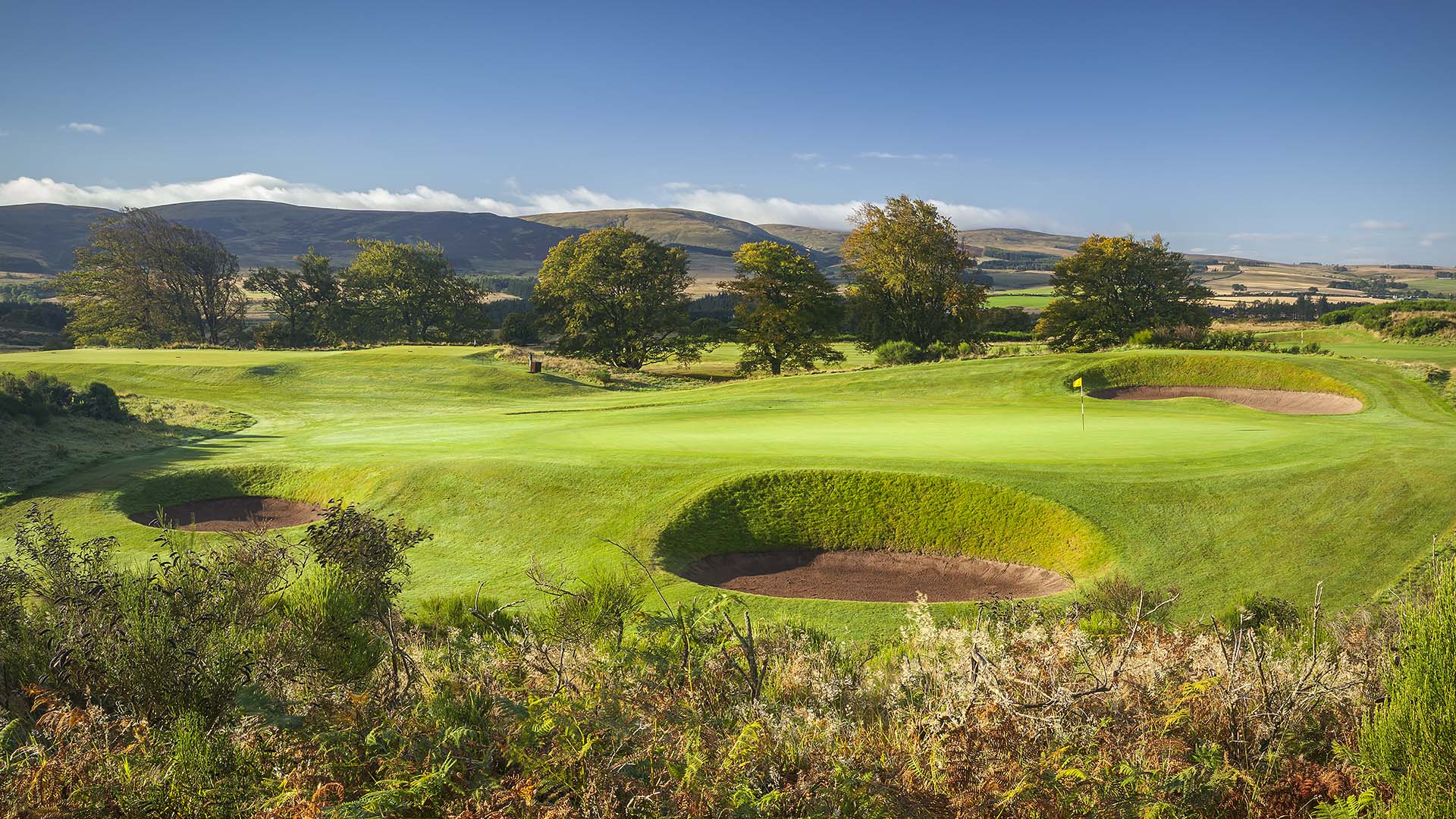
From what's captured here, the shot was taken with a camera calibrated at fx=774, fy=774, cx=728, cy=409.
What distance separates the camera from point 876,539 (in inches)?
529

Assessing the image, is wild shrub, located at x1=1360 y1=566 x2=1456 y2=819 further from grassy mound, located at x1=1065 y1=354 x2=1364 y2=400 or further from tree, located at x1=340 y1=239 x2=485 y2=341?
tree, located at x1=340 y1=239 x2=485 y2=341

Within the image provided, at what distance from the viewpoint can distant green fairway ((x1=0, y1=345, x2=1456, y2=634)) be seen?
1145 centimetres

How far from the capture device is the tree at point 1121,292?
52656 millimetres

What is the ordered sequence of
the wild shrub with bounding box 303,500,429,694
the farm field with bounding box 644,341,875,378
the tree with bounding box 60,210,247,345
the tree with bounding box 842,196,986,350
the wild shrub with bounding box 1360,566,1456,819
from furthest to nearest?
the tree with bounding box 60,210,247,345 → the farm field with bounding box 644,341,875,378 → the tree with bounding box 842,196,986,350 → the wild shrub with bounding box 303,500,429,694 → the wild shrub with bounding box 1360,566,1456,819

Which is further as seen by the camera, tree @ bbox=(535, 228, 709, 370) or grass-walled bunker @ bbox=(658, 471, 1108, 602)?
tree @ bbox=(535, 228, 709, 370)

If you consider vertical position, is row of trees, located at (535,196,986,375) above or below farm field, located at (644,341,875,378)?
above

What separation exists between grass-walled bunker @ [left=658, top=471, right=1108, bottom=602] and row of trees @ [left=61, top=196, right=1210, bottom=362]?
35053 millimetres

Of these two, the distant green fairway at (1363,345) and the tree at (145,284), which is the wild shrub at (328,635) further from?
the tree at (145,284)

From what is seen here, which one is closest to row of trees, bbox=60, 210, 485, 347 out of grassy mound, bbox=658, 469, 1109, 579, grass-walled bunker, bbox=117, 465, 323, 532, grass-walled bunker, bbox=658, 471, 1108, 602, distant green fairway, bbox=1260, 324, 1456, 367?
grass-walled bunker, bbox=117, 465, 323, 532

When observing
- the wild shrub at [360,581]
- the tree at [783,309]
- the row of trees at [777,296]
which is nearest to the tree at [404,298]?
the row of trees at [777,296]

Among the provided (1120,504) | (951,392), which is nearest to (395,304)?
(951,392)

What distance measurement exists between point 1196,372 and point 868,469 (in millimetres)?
23830

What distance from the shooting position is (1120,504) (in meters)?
12.7

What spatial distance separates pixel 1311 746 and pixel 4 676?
8.13 metres
